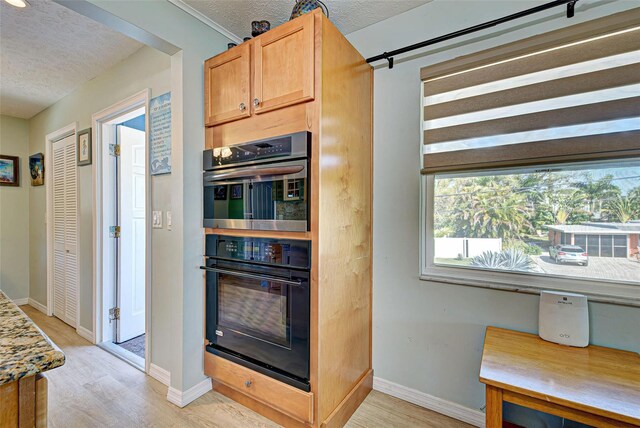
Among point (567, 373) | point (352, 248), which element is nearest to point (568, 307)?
point (567, 373)

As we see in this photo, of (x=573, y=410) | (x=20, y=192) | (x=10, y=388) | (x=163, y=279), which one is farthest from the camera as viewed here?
(x=20, y=192)

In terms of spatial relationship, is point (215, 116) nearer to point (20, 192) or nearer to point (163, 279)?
point (163, 279)

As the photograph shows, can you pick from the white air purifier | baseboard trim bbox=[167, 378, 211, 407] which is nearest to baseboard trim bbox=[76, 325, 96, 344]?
baseboard trim bbox=[167, 378, 211, 407]

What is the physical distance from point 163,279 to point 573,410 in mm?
2321

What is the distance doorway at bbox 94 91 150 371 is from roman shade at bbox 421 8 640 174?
2.60m

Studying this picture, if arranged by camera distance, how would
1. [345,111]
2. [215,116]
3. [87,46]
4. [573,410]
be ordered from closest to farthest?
[573,410], [345,111], [215,116], [87,46]

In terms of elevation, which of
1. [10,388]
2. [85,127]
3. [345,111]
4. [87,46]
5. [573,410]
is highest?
[87,46]

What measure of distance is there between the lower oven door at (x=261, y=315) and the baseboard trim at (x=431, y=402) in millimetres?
757

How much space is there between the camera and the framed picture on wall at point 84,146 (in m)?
2.84

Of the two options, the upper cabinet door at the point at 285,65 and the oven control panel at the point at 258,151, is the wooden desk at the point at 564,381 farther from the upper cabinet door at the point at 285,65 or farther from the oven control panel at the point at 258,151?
the upper cabinet door at the point at 285,65

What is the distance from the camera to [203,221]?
6.20 feet

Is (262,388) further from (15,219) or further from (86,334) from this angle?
(15,219)

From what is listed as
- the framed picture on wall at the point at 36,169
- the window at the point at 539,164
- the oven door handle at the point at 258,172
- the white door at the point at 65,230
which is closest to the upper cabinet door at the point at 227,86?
the oven door handle at the point at 258,172

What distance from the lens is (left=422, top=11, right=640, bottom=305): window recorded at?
1.33 meters
